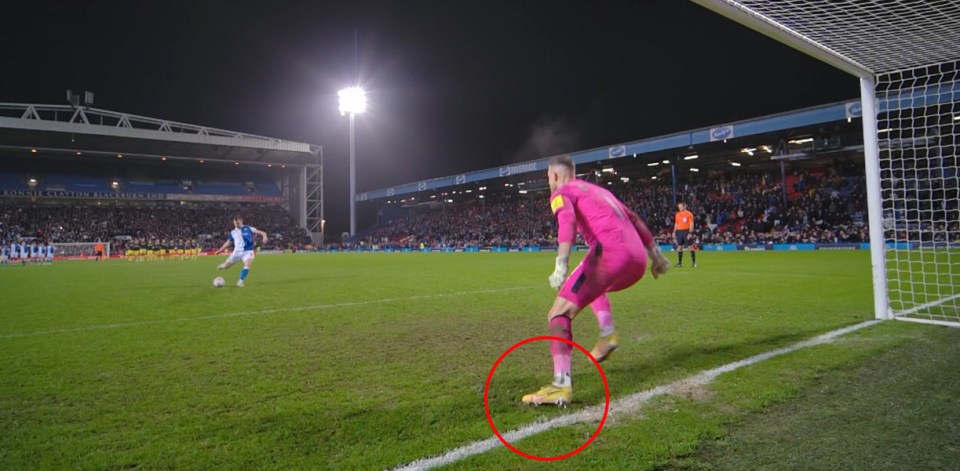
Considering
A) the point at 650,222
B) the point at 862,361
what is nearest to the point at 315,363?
the point at 862,361

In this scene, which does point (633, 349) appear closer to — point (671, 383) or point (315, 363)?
point (671, 383)

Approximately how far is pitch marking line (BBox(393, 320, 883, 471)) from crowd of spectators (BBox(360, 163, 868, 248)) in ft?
98.0

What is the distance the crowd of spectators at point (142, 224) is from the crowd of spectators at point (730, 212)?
16455mm

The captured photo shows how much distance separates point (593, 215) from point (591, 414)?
1.36 meters

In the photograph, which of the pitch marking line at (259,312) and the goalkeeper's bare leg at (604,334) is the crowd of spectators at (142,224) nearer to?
the pitch marking line at (259,312)

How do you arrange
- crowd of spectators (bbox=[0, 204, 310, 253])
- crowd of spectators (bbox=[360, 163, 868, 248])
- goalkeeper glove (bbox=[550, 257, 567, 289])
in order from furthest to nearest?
crowd of spectators (bbox=[0, 204, 310, 253])
crowd of spectators (bbox=[360, 163, 868, 248])
goalkeeper glove (bbox=[550, 257, 567, 289])

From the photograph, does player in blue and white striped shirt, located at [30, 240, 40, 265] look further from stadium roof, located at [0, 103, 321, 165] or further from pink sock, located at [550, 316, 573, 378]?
pink sock, located at [550, 316, 573, 378]

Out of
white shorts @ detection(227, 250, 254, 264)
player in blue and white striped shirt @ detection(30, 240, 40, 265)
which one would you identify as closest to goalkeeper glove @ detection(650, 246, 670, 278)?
white shorts @ detection(227, 250, 254, 264)

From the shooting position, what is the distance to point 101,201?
56.0 m

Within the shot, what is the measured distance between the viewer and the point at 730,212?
36.3m

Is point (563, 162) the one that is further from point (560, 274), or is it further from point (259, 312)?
point (259, 312)

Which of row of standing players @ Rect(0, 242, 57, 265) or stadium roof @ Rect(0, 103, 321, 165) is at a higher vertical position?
stadium roof @ Rect(0, 103, 321, 165)

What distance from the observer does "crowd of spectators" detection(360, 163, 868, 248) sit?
30.8 meters

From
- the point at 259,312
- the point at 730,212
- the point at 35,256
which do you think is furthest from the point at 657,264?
the point at 35,256
